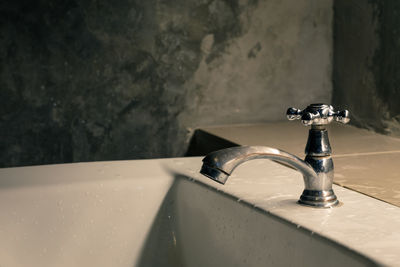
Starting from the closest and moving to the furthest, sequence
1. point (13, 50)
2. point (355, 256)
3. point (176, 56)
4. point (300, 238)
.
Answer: point (355, 256) → point (300, 238) → point (13, 50) → point (176, 56)

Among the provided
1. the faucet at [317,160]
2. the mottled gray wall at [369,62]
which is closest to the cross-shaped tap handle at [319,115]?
the faucet at [317,160]

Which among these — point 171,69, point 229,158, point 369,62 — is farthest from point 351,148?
point 229,158

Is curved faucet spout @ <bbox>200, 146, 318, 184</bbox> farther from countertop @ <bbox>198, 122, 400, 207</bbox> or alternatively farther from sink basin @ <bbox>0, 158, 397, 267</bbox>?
countertop @ <bbox>198, 122, 400, 207</bbox>

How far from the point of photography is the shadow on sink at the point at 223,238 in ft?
3.06

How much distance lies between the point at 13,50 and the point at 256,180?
1.10 metres

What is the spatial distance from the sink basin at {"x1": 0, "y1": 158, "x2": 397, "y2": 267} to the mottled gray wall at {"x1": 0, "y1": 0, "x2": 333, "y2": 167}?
75 centimetres

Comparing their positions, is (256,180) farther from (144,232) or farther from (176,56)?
(176,56)

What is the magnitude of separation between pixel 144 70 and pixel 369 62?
2.36 ft

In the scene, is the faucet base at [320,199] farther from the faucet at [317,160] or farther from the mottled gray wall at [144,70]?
the mottled gray wall at [144,70]

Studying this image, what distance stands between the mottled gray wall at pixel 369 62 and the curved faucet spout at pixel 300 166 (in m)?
0.94

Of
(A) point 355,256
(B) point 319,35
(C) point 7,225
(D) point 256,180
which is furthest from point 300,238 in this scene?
(B) point 319,35

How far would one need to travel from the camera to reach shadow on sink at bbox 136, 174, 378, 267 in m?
0.93

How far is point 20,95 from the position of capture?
207 cm

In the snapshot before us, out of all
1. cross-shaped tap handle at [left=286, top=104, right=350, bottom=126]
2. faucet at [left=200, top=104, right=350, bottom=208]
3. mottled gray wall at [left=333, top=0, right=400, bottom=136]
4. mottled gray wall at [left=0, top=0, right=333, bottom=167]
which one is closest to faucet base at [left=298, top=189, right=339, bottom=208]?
faucet at [left=200, top=104, right=350, bottom=208]
